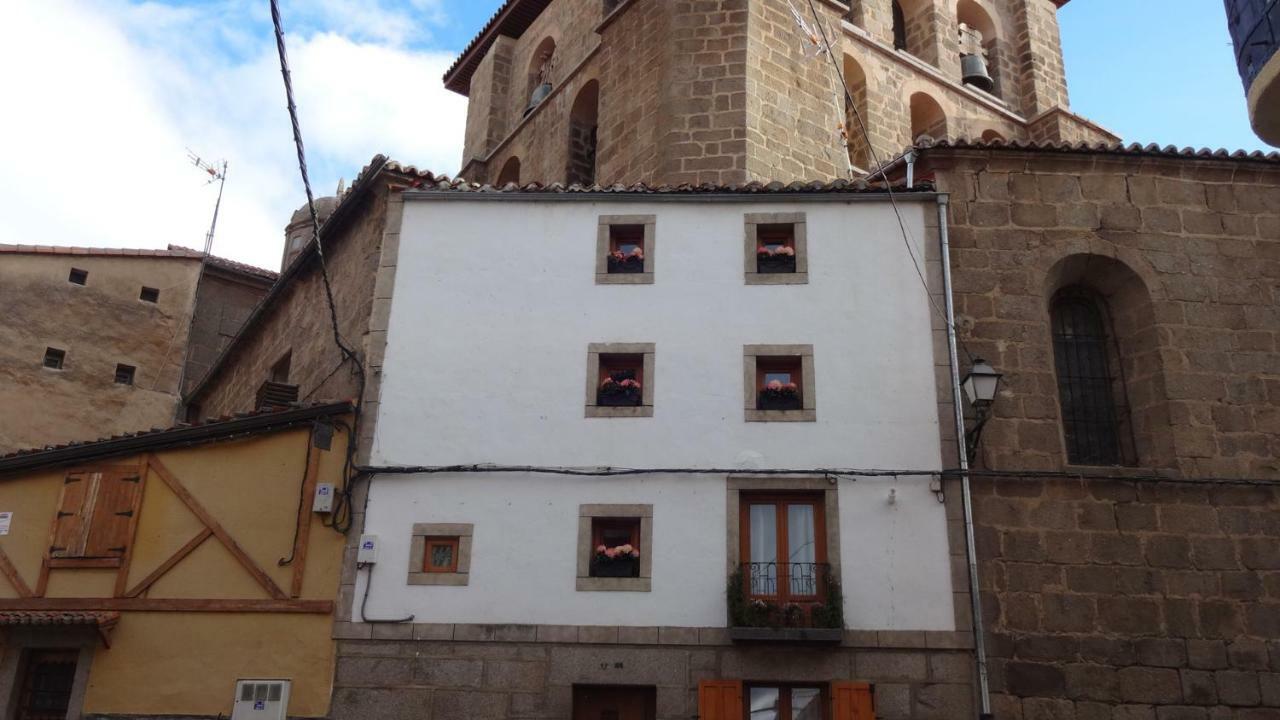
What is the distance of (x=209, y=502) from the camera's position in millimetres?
12891

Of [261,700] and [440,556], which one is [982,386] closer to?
[440,556]

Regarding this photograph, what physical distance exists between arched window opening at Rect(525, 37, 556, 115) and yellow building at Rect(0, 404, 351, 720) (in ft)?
42.7

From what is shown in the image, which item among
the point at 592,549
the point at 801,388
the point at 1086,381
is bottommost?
the point at 592,549

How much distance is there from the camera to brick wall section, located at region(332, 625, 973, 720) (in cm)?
1162

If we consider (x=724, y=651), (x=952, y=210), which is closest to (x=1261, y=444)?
(x=952, y=210)

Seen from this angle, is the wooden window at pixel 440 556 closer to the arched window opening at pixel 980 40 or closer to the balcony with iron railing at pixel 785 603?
the balcony with iron railing at pixel 785 603

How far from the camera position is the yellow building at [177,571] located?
12141 millimetres

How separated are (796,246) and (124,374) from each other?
14.5 meters

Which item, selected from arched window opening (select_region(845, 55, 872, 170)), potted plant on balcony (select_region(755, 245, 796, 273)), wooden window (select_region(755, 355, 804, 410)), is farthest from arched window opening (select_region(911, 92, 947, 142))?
wooden window (select_region(755, 355, 804, 410))

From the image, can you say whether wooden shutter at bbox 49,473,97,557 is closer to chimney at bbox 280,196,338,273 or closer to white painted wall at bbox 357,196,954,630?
white painted wall at bbox 357,196,954,630

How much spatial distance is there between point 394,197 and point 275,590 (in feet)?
15.2

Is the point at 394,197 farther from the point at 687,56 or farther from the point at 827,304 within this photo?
the point at 687,56

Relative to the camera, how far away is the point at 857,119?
845 inches

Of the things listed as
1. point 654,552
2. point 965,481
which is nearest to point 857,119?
point 965,481
